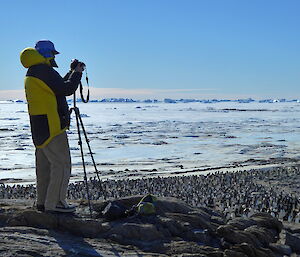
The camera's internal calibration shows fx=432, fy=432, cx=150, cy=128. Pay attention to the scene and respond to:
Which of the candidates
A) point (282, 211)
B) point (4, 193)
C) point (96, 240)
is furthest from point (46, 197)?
point (4, 193)

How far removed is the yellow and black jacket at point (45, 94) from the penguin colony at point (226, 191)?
3.82m

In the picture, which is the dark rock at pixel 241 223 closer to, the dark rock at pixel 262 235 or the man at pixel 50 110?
the dark rock at pixel 262 235

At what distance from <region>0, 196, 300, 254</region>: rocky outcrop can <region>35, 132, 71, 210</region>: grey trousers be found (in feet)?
0.79

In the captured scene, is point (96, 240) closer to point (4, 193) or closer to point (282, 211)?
point (282, 211)

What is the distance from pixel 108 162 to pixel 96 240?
67.6 feet

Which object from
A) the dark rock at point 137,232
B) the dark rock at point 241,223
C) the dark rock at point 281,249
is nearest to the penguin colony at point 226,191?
the dark rock at point 241,223

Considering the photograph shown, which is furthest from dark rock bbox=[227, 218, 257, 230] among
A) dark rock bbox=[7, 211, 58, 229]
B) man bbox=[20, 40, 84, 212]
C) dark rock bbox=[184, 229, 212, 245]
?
dark rock bbox=[7, 211, 58, 229]

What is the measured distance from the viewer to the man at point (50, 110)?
5.61 metres

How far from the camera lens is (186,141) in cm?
3809

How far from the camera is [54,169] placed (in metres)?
5.75

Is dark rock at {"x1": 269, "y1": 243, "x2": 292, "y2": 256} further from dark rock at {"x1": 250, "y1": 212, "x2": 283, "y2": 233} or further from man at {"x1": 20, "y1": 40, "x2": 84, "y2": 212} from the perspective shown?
man at {"x1": 20, "y1": 40, "x2": 84, "y2": 212}

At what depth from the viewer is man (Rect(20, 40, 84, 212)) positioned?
5605 millimetres

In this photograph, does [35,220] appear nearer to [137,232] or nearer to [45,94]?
[137,232]

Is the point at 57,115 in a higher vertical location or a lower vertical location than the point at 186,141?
→ higher
